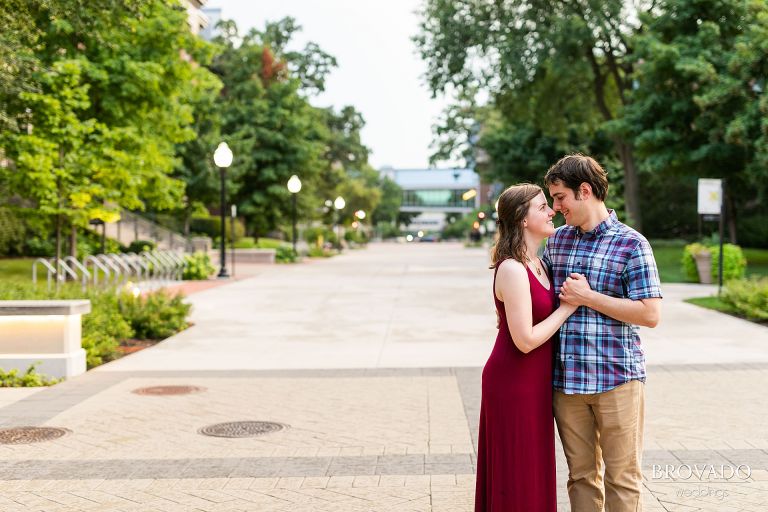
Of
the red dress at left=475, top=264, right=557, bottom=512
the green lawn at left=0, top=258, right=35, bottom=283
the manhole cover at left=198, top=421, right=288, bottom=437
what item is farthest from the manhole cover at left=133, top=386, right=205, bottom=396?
the green lawn at left=0, top=258, right=35, bottom=283

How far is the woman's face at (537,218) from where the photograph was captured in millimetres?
3715

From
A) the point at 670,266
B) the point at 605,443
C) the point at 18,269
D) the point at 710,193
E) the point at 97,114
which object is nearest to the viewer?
the point at 605,443

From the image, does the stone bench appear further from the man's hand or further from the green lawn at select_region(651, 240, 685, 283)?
the green lawn at select_region(651, 240, 685, 283)

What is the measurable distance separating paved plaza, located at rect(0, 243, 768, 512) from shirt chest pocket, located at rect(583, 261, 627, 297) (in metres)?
1.86

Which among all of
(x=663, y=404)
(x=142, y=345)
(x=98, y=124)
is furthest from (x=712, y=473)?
(x=98, y=124)

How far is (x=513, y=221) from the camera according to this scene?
374cm

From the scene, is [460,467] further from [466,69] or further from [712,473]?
[466,69]

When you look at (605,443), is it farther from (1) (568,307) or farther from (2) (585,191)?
(2) (585,191)

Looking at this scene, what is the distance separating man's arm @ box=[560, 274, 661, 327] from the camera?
3611mm

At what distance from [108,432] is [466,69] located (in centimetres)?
2883

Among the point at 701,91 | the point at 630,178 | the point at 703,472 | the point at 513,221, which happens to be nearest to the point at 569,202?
the point at 513,221

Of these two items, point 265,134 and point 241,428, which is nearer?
point 241,428

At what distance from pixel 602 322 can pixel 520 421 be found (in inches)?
20.9

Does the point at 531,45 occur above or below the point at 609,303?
above
